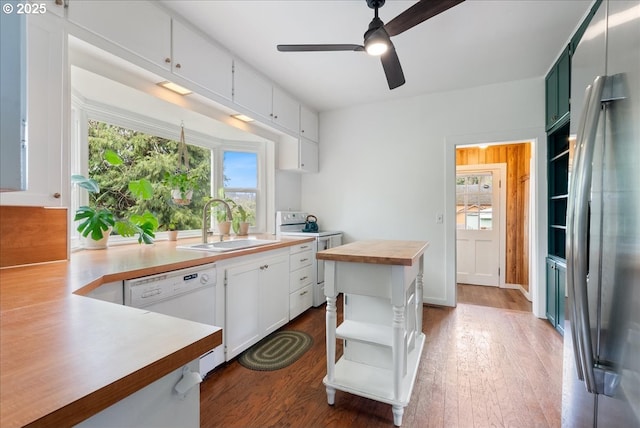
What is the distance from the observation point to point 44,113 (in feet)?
4.58

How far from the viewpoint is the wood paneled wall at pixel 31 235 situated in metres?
1.45

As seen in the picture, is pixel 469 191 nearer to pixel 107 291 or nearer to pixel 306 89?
pixel 306 89

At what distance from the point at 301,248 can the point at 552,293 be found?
8.39ft

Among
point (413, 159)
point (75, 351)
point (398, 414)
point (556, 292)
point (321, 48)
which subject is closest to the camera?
point (75, 351)

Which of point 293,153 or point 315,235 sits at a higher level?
point 293,153

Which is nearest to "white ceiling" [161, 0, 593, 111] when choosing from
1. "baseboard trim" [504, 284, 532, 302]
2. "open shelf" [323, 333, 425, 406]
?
"open shelf" [323, 333, 425, 406]

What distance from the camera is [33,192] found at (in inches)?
54.2

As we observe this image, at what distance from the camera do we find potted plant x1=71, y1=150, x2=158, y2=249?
1959 mm

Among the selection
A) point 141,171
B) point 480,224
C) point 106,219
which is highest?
point 141,171

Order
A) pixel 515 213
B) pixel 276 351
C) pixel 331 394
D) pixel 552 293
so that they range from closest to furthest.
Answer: pixel 331 394 → pixel 276 351 → pixel 552 293 → pixel 515 213

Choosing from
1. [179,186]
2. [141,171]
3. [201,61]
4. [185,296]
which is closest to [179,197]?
[179,186]

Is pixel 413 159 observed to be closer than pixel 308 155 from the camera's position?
Yes

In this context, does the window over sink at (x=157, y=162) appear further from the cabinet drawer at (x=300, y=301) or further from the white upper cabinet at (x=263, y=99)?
the cabinet drawer at (x=300, y=301)

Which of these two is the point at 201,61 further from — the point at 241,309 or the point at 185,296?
the point at 241,309
